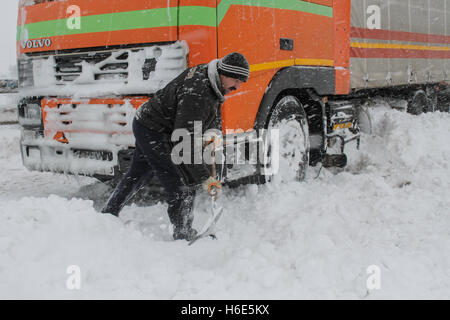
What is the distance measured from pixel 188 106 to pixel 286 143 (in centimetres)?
201

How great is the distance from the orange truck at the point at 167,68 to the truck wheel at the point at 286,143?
Result: 2 cm

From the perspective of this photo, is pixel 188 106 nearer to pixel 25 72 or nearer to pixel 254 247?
pixel 254 247

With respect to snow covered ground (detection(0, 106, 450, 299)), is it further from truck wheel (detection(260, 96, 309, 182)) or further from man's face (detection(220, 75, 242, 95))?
man's face (detection(220, 75, 242, 95))

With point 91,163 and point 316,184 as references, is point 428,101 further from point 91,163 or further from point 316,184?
point 91,163

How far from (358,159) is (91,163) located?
3.67 meters

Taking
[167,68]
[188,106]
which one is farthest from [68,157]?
[188,106]

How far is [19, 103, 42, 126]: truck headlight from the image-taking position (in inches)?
187

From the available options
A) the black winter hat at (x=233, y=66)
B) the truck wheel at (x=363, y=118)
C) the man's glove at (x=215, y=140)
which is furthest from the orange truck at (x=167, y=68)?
the truck wheel at (x=363, y=118)

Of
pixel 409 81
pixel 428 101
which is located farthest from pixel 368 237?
pixel 428 101

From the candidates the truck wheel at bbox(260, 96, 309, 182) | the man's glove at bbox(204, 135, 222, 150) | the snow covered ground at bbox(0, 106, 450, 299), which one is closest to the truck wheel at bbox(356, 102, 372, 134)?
the snow covered ground at bbox(0, 106, 450, 299)

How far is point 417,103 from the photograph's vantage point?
8.22 meters

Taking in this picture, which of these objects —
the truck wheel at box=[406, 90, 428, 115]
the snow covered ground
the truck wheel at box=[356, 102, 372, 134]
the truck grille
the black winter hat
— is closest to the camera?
the snow covered ground

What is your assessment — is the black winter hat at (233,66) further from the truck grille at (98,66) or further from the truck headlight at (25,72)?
the truck headlight at (25,72)

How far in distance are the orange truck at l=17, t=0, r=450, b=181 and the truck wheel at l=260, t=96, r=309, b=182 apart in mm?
18
